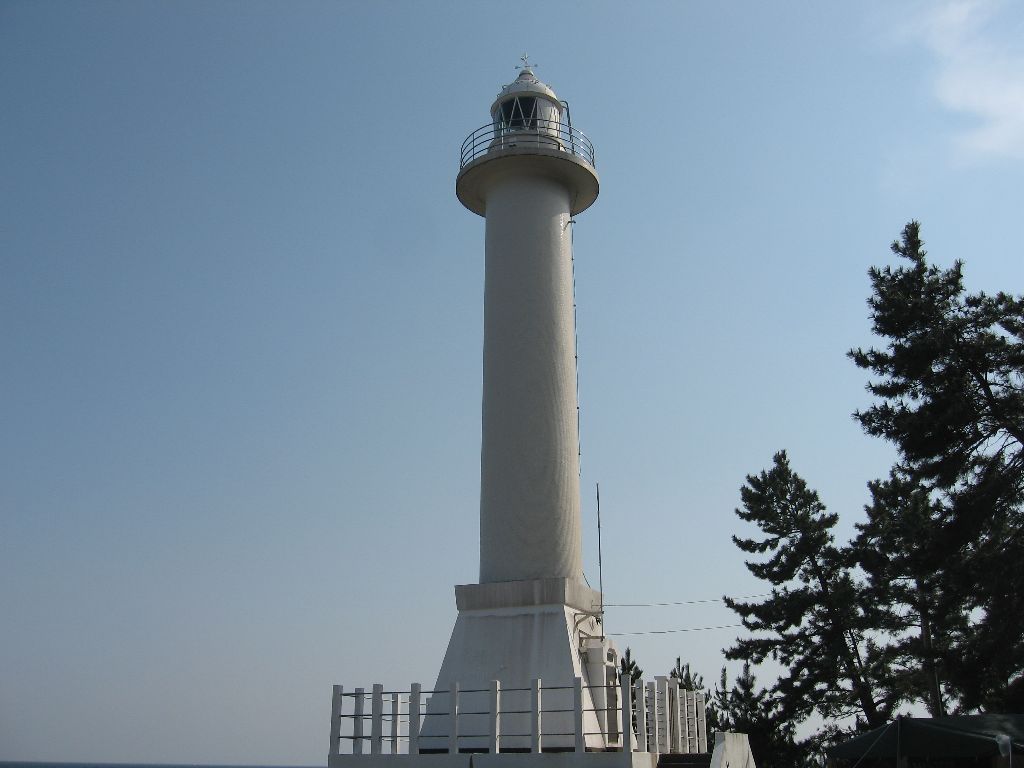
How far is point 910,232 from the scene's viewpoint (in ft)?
72.3

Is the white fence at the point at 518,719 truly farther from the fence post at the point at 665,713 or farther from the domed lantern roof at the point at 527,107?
the domed lantern roof at the point at 527,107

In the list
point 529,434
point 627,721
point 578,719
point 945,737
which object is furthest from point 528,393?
point 945,737

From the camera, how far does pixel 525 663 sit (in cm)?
1672

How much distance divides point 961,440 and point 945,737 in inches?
269

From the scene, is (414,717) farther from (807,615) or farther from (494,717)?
(807,615)

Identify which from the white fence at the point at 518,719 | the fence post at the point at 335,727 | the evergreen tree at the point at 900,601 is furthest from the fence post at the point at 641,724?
the evergreen tree at the point at 900,601

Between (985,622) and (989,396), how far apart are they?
184 inches

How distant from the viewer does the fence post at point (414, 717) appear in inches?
578

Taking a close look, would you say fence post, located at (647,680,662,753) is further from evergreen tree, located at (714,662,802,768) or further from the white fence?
evergreen tree, located at (714,662,802,768)

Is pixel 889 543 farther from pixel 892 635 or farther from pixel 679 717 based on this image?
pixel 679 717

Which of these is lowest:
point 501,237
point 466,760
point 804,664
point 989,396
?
point 466,760

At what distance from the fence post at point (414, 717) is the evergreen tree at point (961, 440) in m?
11.5

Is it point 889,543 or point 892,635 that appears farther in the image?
point 892,635

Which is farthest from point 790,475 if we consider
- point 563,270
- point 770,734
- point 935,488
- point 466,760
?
point 466,760
